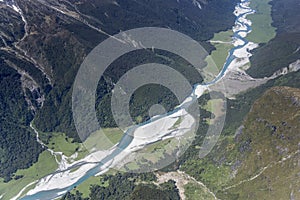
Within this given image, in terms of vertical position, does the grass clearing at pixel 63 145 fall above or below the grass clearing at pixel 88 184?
above

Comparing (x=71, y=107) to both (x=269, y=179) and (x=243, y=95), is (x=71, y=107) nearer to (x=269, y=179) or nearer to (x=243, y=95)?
(x=243, y=95)

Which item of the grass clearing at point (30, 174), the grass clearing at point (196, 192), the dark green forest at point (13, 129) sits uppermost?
the dark green forest at point (13, 129)

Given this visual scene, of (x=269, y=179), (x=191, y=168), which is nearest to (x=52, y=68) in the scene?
(x=191, y=168)

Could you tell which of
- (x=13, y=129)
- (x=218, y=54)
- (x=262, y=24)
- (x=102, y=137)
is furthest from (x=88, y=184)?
(x=262, y=24)

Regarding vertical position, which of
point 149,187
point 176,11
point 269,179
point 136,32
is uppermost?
point 176,11

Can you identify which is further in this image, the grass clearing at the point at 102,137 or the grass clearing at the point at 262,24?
the grass clearing at the point at 262,24

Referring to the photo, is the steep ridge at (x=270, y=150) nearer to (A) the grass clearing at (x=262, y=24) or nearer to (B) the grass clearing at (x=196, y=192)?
(B) the grass clearing at (x=196, y=192)

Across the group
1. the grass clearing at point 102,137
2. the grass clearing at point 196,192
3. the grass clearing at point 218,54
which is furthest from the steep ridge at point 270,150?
the grass clearing at point 218,54
